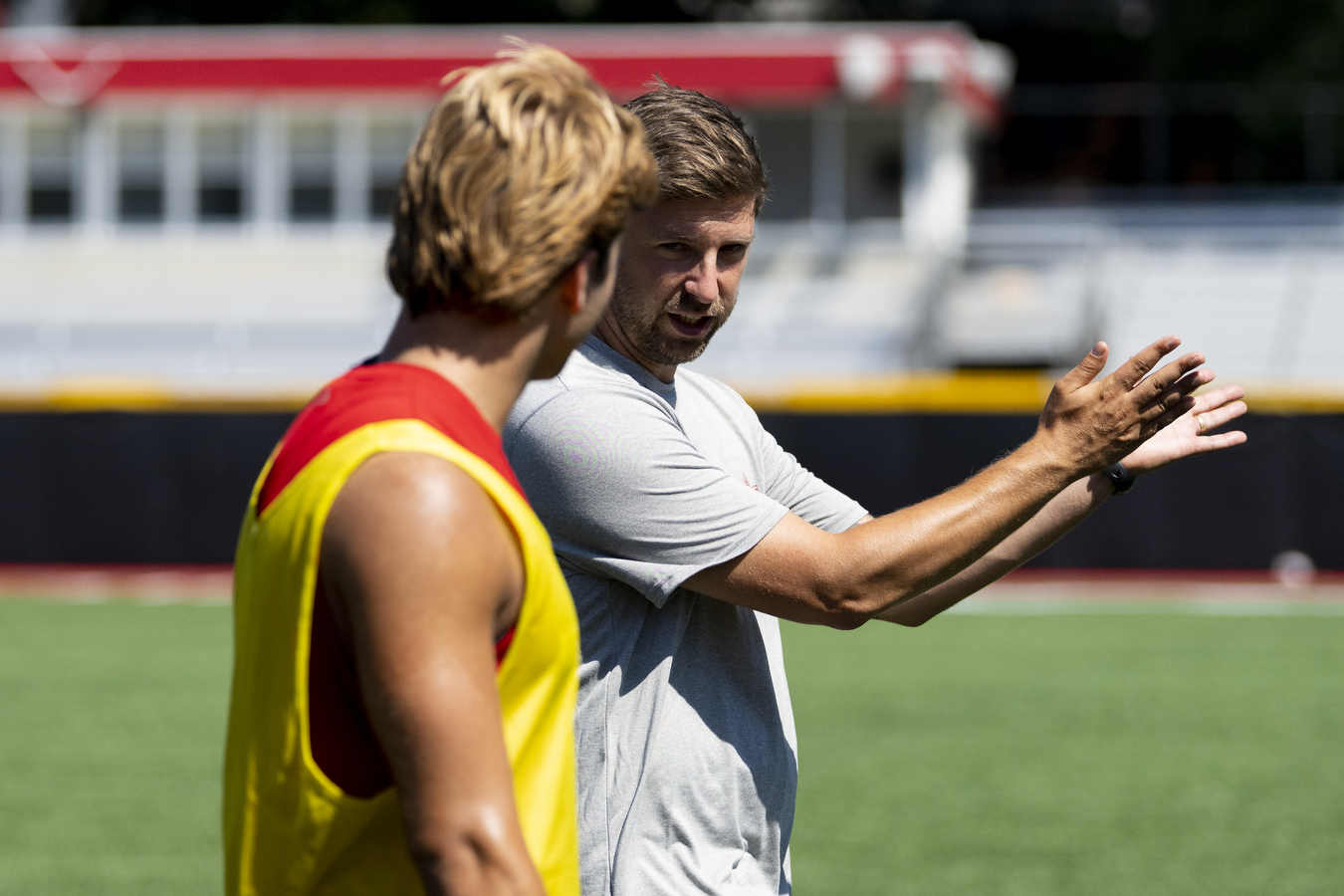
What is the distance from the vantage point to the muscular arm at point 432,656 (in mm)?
1571

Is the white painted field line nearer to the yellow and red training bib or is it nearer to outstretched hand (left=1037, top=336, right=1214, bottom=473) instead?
outstretched hand (left=1037, top=336, right=1214, bottom=473)

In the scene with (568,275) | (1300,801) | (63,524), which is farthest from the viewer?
(63,524)

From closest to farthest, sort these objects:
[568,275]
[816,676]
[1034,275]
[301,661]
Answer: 1. [301,661]
2. [568,275]
3. [816,676]
4. [1034,275]

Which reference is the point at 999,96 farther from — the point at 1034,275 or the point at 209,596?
the point at 209,596

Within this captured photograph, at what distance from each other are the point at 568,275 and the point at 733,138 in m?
1.01

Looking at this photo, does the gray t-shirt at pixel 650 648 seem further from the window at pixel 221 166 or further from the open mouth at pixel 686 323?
the window at pixel 221 166

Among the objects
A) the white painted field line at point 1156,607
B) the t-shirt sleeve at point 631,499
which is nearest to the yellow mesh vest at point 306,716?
the t-shirt sleeve at point 631,499

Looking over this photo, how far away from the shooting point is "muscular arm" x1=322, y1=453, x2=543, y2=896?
1571 mm

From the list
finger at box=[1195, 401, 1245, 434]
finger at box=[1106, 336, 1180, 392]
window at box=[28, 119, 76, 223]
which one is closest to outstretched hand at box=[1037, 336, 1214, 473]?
finger at box=[1106, 336, 1180, 392]

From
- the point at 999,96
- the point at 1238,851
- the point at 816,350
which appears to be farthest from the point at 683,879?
the point at 999,96

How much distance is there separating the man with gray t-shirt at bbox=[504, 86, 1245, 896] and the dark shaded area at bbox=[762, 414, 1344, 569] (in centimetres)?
1309

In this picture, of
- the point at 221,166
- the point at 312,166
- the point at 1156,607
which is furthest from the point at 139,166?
the point at 1156,607

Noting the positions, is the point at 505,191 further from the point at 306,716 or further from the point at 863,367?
the point at 863,367

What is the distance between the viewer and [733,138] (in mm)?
2689
